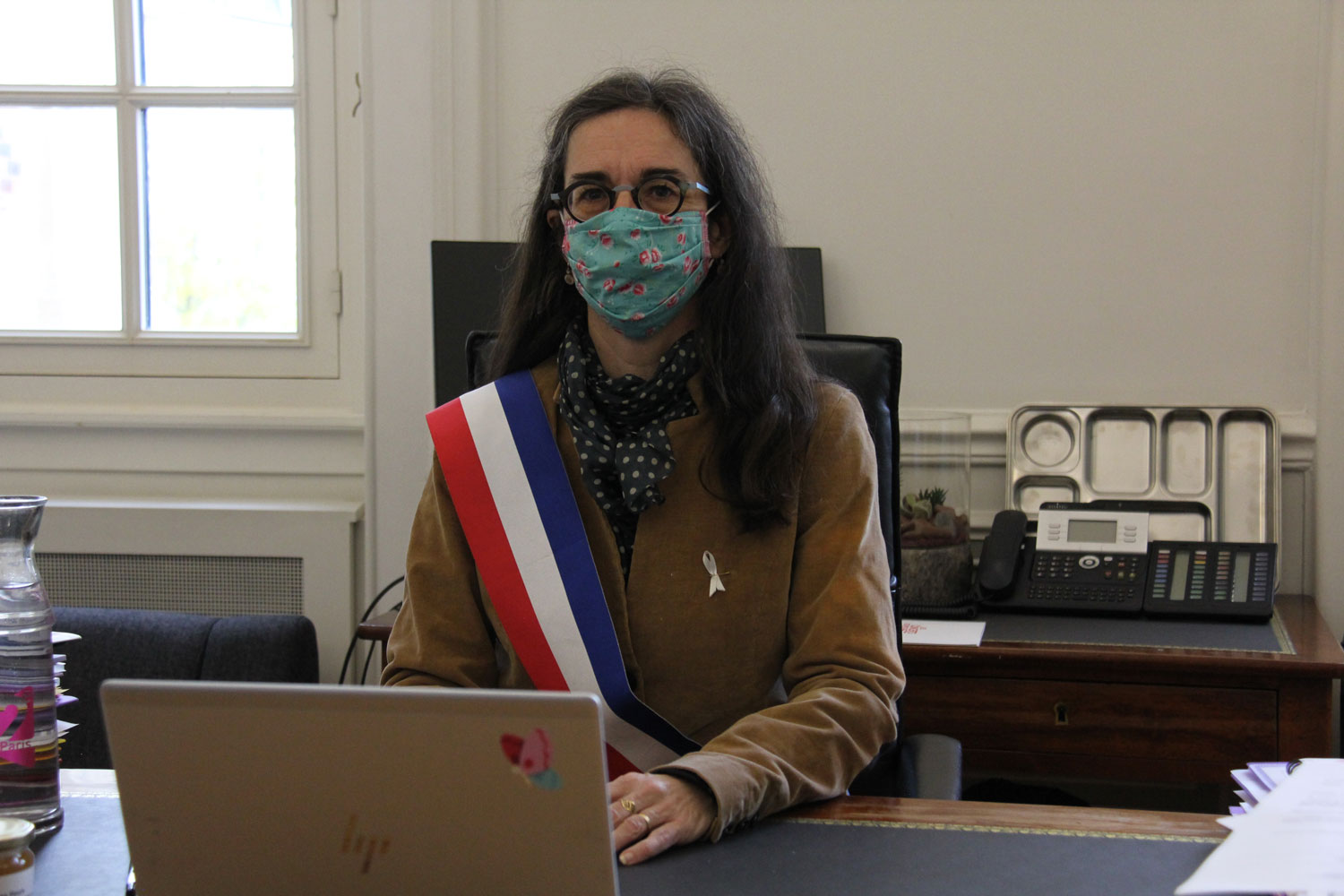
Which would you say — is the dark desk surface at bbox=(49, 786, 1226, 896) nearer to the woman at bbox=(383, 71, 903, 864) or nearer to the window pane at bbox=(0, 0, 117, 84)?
the woman at bbox=(383, 71, 903, 864)

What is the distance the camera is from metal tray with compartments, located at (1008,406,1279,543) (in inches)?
80.7

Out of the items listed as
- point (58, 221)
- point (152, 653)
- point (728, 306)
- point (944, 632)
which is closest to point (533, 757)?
point (728, 306)

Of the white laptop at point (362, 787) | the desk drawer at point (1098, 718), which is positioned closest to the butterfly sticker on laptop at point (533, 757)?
the white laptop at point (362, 787)

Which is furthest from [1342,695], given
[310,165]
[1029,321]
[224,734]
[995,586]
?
[310,165]

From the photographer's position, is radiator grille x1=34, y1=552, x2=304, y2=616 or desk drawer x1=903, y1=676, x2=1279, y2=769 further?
radiator grille x1=34, y1=552, x2=304, y2=616

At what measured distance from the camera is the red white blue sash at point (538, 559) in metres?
1.24

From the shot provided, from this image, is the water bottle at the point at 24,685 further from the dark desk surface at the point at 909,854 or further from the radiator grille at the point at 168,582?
the radiator grille at the point at 168,582

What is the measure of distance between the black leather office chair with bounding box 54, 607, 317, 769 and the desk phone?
1.25 m

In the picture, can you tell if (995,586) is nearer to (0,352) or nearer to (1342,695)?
(1342,695)

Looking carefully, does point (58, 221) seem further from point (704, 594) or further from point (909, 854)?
point (909, 854)

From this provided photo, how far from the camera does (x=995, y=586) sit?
6.36ft

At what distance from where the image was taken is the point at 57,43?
2523 mm

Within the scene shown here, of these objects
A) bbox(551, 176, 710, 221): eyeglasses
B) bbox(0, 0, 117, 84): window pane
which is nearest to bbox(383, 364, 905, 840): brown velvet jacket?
bbox(551, 176, 710, 221): eyeglasses

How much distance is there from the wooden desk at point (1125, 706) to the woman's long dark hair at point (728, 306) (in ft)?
1.80
